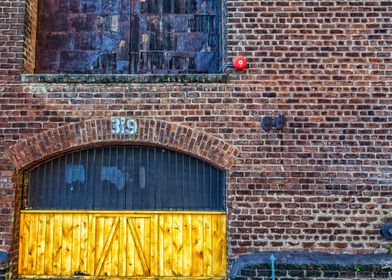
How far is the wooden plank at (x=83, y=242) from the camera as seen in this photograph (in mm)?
5754

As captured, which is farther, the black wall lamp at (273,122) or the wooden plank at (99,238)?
the wooden plank at (99,238)

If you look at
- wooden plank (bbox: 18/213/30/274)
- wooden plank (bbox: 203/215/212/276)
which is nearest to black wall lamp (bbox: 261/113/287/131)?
wooden plank (bbox: 203/215/212/276)

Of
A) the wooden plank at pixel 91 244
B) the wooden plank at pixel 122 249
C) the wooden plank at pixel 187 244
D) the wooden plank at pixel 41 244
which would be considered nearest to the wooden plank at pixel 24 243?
the wooden plank at pixel 41 244

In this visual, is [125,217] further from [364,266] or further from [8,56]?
[364,266]

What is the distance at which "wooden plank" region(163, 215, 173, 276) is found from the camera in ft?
18.9

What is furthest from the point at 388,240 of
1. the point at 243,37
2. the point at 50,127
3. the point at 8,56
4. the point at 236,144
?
the point at 8,56

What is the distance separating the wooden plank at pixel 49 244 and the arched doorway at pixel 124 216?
1cm

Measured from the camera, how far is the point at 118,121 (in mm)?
5727

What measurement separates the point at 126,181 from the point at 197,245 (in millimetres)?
1413

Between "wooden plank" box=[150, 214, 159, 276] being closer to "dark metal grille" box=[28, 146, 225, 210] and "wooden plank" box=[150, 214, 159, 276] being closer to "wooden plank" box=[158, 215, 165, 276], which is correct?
"wooden plank" box=[158, 215, 165, 276]

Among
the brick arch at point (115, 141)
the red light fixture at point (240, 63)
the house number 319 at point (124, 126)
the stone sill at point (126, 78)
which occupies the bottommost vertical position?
the brick arch at point (115, 141)

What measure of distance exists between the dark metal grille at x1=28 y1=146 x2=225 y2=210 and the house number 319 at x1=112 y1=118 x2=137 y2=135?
33 cm

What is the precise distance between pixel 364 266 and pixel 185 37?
14.2ft

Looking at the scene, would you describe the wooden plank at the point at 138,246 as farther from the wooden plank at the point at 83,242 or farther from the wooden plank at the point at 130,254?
the wooden plank at the point at 83,242
